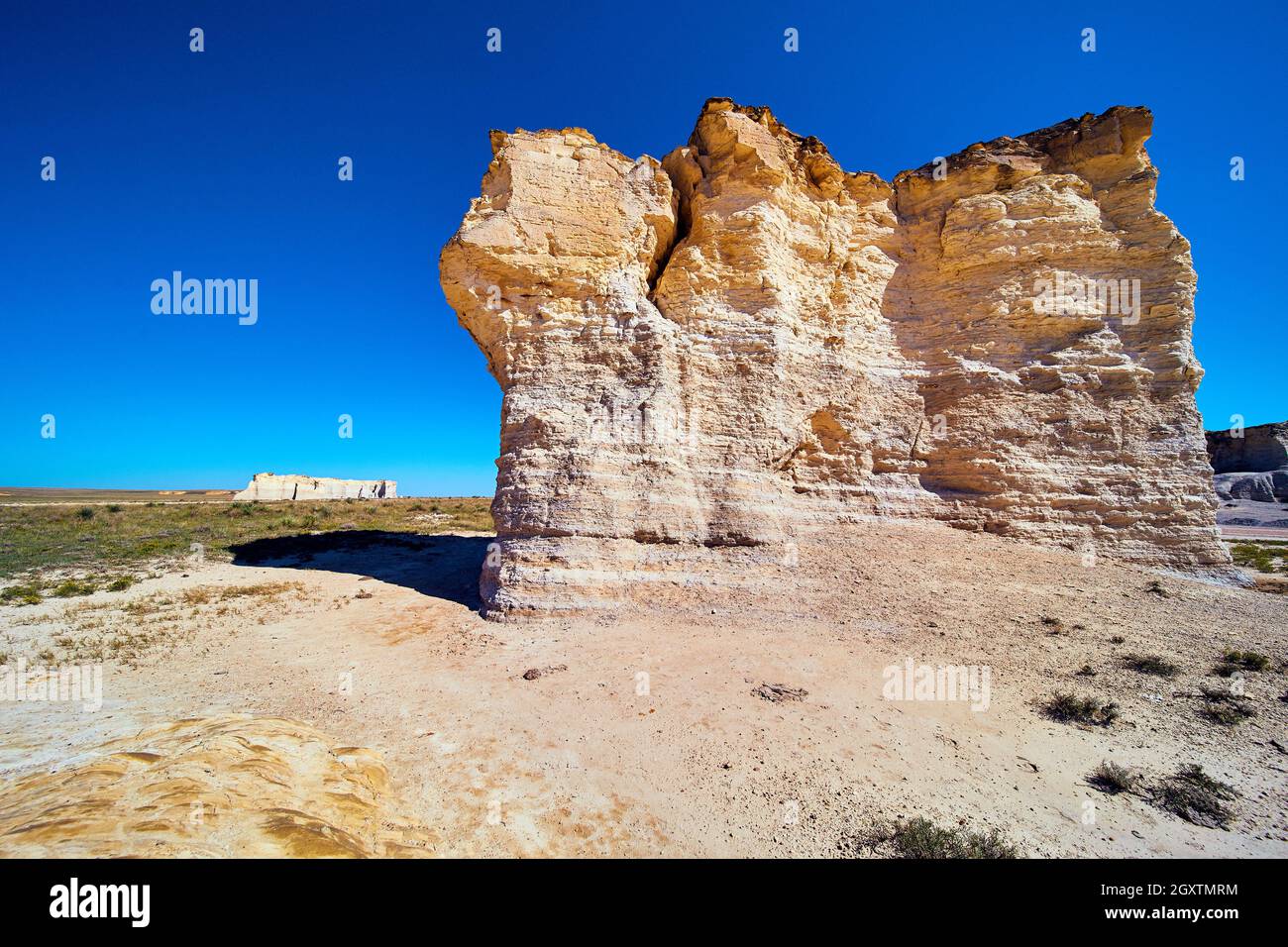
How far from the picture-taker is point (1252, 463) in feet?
110

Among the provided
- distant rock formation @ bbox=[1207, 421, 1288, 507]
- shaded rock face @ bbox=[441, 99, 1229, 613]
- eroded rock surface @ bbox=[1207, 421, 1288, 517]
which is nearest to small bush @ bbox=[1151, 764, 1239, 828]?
shaded rock face @ bbox=[441, 99, 1229, 613]

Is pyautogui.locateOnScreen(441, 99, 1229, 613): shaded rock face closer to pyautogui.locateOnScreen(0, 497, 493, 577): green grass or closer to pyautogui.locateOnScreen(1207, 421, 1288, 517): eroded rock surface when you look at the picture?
pyautogui.locateOnScreen(0, 497, 493, 577): green grass

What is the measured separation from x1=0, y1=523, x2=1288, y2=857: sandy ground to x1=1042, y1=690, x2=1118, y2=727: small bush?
0.15m

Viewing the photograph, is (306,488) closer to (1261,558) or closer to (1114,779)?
(1114,779)

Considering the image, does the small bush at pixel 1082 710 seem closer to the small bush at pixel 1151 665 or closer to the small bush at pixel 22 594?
the small bush at pixel 1151 665

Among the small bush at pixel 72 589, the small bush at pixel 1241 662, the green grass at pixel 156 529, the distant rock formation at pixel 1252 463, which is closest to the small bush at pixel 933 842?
the small bush at pixel 1241 662

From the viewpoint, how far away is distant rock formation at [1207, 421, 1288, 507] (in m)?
29.8

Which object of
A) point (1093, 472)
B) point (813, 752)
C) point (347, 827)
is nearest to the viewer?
point (347, 827)

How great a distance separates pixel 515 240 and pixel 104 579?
13920 mm

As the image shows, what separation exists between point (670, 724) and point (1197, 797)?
4.99 meters

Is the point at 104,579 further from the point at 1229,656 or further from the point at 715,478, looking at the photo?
the point at 1229,656

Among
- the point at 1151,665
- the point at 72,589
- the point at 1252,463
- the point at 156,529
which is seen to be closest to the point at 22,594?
the point at 72,589

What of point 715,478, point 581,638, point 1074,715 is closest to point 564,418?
point 715,478

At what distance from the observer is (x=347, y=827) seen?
355 centimetres
